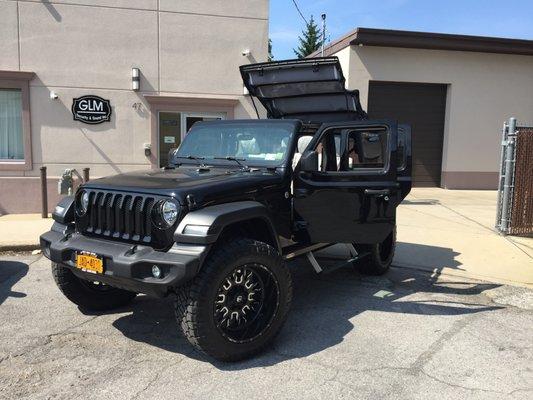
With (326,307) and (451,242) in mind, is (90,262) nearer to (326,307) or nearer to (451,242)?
(326,307)

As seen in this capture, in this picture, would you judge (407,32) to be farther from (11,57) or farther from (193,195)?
(193,195)

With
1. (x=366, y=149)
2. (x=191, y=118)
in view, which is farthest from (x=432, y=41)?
(x=366, y=149)

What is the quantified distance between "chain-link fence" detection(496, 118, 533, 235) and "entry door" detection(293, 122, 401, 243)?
3903mm

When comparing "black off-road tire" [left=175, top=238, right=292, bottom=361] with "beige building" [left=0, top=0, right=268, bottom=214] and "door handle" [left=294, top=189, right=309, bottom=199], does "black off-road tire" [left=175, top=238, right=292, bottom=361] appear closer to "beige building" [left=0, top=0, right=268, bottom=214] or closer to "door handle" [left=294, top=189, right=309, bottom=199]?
"door handle" [left=294, top=189, right=309, bottom=199]

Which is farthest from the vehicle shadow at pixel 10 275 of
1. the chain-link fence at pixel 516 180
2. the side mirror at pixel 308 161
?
the chain-link fence at pixel 516 180

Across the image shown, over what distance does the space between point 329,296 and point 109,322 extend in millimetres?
2248

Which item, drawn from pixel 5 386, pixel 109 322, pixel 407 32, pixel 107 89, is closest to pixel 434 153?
pixel 407 32

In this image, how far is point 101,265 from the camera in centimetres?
364

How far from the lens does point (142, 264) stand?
3.47 meters

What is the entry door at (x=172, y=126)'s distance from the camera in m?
11.0

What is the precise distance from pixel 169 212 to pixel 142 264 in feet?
1.35

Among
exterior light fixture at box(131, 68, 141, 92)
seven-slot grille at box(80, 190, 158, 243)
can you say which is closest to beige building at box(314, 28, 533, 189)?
exterior light fixture at box(131, 68, 141, 92)

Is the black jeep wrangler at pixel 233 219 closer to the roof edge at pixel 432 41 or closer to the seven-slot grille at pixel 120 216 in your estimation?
the seven-slot grille at pixel 120 216

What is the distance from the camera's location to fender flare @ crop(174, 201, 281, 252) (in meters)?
3.45
